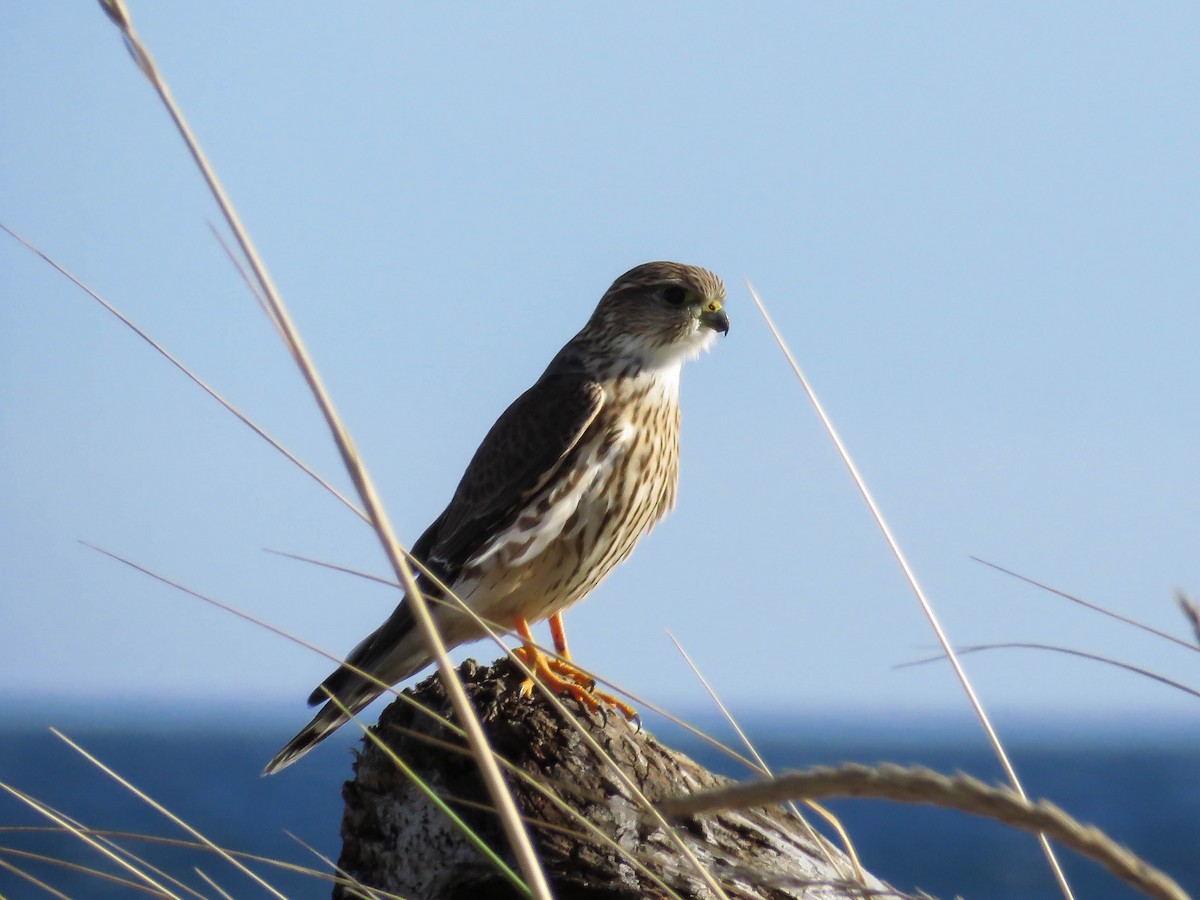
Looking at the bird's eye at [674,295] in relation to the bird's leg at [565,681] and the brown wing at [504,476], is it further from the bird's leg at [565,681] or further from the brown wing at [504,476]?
the bird's leg at [565,681]

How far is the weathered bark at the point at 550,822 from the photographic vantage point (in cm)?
274

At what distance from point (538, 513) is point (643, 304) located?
0.86 meters

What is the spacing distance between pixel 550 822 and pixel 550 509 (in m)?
1.35

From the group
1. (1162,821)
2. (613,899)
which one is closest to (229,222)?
(613,899)

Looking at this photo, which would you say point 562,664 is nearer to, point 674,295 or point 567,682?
point 567,682

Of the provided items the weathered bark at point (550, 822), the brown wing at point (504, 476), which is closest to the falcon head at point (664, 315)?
the brown wing at point (504, 476)

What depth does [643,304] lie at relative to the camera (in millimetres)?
4621

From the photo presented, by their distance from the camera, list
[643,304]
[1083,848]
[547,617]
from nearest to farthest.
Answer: [1083,848]
[547,617]
[643,304]

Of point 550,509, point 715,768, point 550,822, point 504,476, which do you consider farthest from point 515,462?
point 715,768

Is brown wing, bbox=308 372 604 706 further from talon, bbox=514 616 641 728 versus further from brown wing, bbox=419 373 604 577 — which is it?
talon, bbox=514 616 641 728

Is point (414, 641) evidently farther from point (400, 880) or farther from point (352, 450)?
point (352, 450)

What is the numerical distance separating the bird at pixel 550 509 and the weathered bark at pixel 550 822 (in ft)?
2.18

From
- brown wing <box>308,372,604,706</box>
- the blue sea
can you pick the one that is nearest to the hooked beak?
brown wing <box>308,372,604,706</box>

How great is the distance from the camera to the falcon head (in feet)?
14.9
